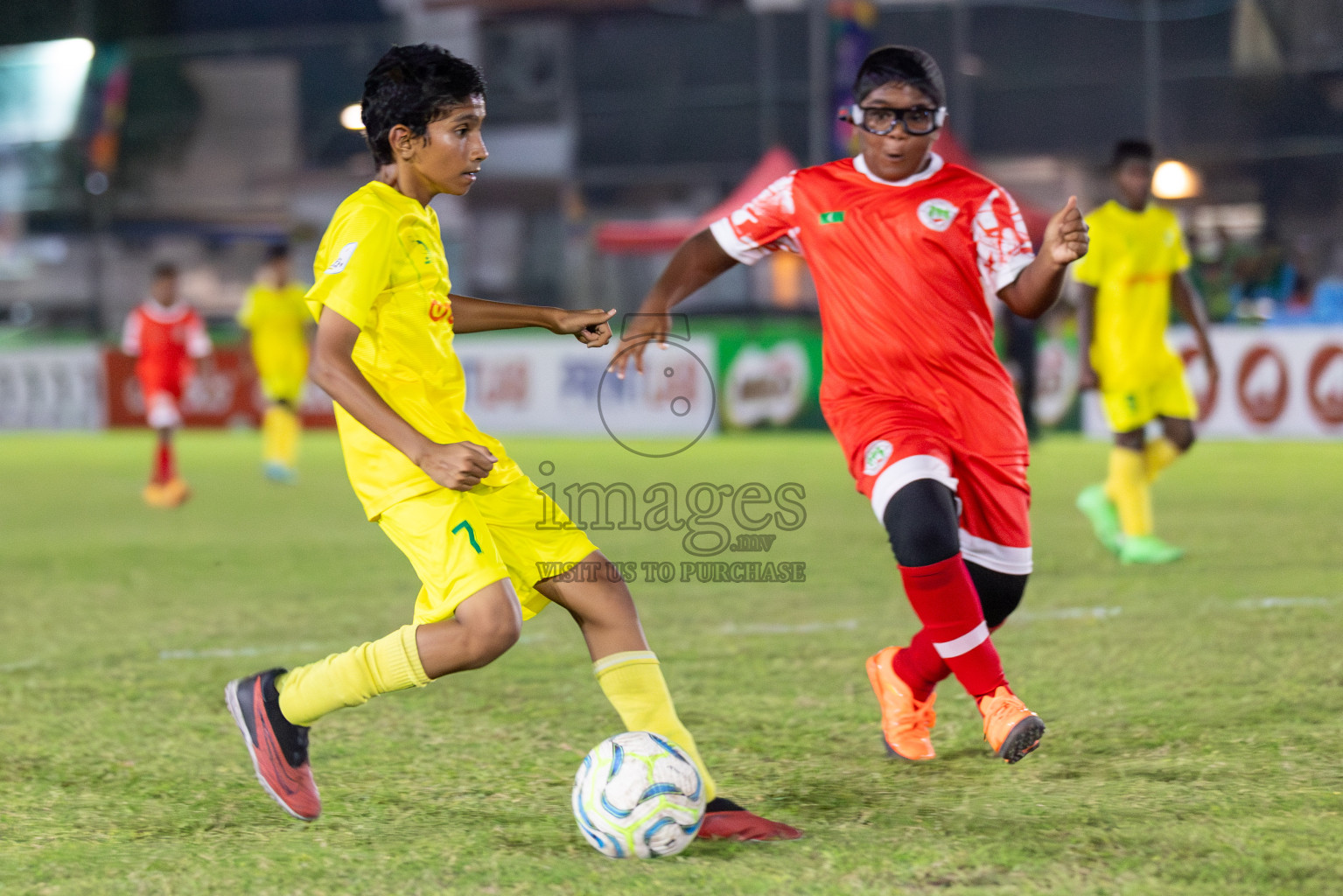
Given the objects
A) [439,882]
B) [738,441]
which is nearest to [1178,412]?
[439,882]

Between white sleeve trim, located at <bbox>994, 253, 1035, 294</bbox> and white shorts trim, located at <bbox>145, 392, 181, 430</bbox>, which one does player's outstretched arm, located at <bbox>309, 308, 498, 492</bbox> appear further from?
white shorts trim, located at <bbox>145, 392, 181, 430</bbox>

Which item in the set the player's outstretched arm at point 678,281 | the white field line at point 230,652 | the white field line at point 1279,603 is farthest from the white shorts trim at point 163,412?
the player's outstretched arm at point 678,281

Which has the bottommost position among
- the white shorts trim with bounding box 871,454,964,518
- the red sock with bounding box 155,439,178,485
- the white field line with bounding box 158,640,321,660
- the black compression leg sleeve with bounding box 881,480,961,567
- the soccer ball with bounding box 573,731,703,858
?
the red sock with bounding box 155,439,178,485

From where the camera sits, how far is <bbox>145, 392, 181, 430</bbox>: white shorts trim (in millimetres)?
12109

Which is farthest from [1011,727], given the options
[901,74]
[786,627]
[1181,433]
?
[1181,433]

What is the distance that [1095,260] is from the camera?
787 centimetres

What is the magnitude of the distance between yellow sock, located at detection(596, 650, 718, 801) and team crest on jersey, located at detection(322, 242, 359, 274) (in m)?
1.01

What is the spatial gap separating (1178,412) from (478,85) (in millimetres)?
5165

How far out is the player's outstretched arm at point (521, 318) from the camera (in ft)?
12.3

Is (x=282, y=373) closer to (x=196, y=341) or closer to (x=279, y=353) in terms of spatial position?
(x=279, y=353)

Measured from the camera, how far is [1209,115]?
67.1ft

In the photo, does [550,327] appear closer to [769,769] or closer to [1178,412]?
[769,769]

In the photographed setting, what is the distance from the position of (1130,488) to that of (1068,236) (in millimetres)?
4518

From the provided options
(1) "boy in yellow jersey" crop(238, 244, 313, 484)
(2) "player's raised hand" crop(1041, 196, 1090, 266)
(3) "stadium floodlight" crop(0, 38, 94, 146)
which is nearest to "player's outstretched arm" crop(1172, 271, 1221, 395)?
(2) "player's raised hand" crop(1041, 196, 1090, 266)
